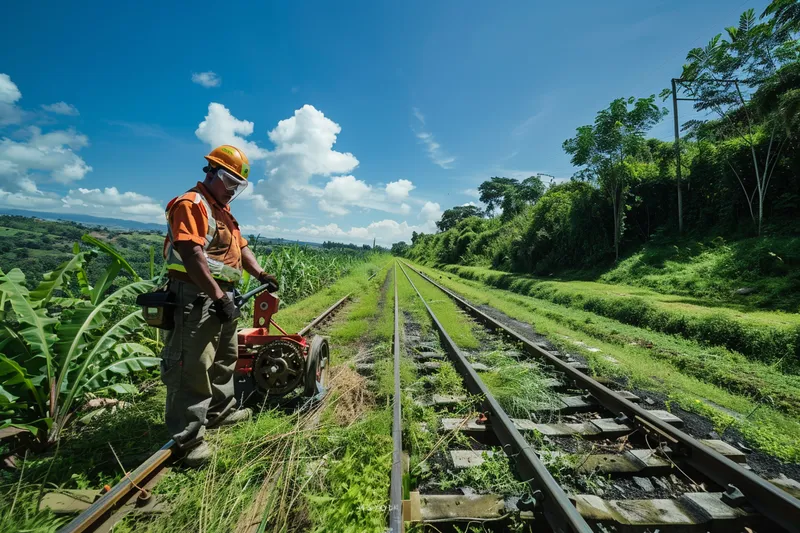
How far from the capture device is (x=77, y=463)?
7.83ft

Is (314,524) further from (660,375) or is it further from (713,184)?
(713,184)

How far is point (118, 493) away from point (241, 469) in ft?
2.16

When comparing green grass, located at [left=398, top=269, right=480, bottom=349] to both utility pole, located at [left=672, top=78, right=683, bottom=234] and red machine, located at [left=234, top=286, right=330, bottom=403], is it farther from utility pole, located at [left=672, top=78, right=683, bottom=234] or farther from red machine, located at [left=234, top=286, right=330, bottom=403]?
utility pole, located at [left=672, top=78, right=683, bottom=234]

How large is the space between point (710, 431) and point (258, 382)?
427cm

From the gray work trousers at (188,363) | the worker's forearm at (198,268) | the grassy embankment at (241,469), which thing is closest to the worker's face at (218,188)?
the worker's forearm at (198,268)

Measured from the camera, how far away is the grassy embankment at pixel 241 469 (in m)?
1.89

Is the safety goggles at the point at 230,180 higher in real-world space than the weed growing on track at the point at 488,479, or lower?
higher

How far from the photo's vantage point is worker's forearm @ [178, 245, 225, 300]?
2369mm

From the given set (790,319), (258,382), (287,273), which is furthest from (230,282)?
(287,273)

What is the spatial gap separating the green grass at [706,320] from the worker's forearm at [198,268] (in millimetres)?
7246

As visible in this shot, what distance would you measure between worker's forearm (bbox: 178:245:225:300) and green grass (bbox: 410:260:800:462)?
4.68 m

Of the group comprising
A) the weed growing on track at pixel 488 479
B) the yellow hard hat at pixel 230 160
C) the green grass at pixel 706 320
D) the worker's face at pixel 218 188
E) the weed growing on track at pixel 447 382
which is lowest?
the weed growing on track at pixel 488 479

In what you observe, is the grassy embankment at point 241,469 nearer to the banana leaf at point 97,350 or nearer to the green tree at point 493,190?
the banana leaf at point 97,350

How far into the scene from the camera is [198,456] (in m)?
2.38
